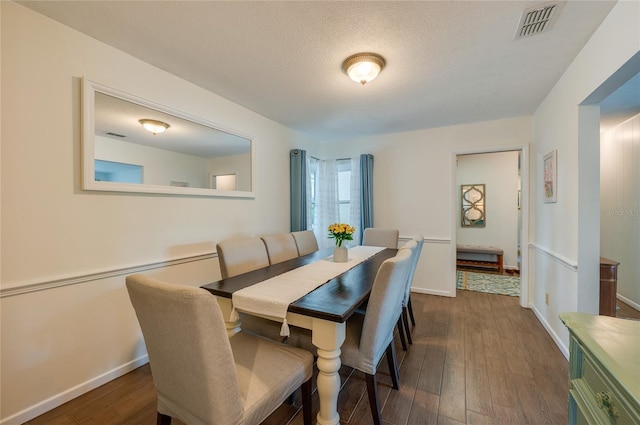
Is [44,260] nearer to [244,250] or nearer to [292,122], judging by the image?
[244,250]

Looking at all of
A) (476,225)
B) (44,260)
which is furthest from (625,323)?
(476,225)

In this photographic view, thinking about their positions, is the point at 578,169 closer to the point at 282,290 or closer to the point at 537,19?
the point at 537,19

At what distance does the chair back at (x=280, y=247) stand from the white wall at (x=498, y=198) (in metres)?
3.80

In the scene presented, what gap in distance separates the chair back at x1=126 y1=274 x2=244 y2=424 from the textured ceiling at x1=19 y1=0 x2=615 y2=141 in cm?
155

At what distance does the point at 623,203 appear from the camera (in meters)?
3.20

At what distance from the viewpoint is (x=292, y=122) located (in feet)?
11.3

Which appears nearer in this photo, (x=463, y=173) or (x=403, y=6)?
(x=403, y=6)

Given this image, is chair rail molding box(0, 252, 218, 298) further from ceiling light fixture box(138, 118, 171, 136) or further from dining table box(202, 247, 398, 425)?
ceiling light fixture box(138, 118, 171, 136)

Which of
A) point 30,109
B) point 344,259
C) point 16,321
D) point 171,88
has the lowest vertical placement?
point 16,321

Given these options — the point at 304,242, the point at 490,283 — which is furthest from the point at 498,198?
the point at 304,242

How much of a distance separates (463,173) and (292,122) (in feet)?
12.7

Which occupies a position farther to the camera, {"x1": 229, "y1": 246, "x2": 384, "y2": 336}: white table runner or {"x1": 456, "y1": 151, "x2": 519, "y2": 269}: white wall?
{"x1": 456, "y1": 151, "x2": 519, "y2": 269}: white wall

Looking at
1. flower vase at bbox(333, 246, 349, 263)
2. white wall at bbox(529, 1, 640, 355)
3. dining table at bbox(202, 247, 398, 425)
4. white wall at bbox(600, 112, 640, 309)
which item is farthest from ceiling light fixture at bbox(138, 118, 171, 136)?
white wall at bbox(600, 112, 640, 309)

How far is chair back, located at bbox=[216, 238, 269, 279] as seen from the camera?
1971 mm
